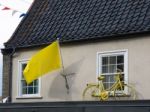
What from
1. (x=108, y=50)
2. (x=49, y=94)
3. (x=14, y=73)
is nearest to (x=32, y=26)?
(x=14, y=73)

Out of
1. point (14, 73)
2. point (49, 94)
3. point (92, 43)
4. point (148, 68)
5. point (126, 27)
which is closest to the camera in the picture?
point (148, 68)

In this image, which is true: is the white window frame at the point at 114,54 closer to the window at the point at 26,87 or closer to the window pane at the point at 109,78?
the window pane at the point at 109,78

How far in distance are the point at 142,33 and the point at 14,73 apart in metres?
6.28

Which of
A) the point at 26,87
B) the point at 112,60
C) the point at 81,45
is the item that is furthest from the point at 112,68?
the point at 26,87

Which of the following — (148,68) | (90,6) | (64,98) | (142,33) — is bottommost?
(64,98)

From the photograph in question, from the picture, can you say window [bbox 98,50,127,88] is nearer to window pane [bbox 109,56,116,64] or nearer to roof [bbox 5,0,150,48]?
window pane [bbox 109,56,116,64]

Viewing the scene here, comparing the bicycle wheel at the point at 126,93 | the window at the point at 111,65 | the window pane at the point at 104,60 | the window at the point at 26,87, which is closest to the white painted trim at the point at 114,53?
the window at the point at 111,65

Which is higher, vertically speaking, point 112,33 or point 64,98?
point 112,33

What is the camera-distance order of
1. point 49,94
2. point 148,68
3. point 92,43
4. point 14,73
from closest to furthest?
point 148,68, point 92,43, point 49,94, point 14,73

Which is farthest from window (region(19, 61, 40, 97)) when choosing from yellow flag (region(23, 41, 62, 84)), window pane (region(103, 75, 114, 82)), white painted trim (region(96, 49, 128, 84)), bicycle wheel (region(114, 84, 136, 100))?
bicycle wheel (region(114, 84, 136, 100))

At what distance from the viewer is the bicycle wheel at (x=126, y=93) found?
14.0 m

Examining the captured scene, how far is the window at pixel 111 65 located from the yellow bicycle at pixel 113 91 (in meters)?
0.17

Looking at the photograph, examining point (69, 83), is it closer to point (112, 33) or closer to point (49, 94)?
point (49, 94)

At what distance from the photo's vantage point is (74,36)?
52.7ft
